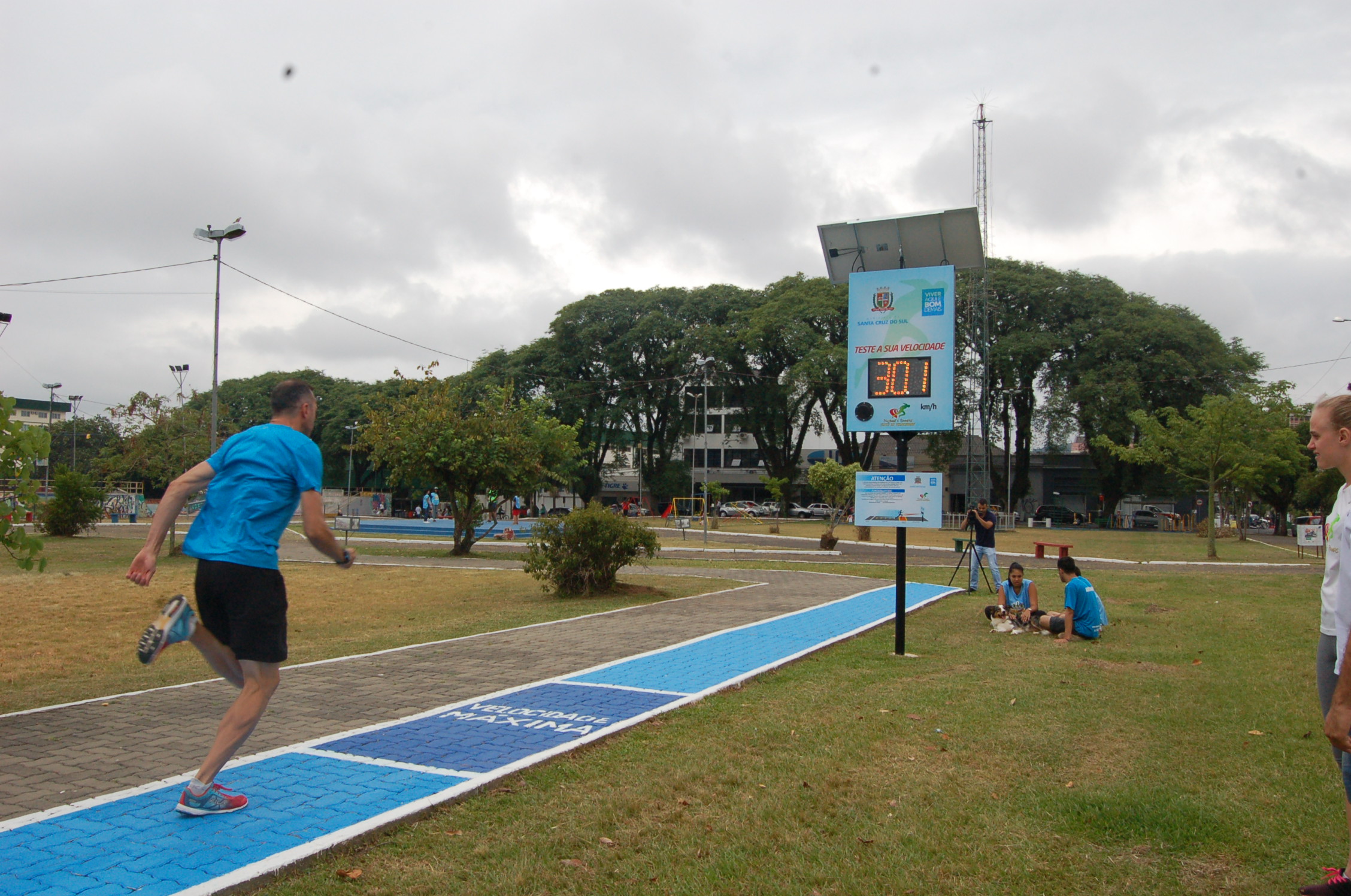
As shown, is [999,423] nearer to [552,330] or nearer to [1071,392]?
[1071,392]

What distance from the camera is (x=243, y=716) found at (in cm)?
397

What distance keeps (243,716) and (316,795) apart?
2.03ft

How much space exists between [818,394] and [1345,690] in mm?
50460

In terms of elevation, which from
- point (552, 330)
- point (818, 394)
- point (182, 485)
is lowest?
point (182, 485)

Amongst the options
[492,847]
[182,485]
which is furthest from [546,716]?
[182,485]

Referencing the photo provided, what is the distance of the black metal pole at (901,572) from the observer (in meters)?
8.76

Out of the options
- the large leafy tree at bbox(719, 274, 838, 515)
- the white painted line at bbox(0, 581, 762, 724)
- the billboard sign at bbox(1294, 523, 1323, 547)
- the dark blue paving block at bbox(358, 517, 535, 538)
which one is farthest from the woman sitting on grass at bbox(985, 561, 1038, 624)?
the large leafy tree at bbox(719, 274, 838, 515)

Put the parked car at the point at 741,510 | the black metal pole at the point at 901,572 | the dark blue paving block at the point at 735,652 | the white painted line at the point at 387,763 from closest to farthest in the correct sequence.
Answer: the white painted line at the point at 387,763
the dark blue paving block at the point at 735,652
the black metal pole at the point at 901,572
the parked car at the point at 741,510

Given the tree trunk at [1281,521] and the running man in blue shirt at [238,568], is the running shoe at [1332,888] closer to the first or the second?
the running man in blue shirt at [238,568]

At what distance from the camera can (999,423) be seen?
5572cm

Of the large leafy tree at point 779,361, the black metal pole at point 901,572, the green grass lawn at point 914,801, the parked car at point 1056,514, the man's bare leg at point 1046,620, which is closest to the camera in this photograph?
the green grass lawn at point 914,801

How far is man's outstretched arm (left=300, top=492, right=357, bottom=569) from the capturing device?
4008 mm

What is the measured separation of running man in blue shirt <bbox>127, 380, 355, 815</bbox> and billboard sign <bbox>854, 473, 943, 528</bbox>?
609cm

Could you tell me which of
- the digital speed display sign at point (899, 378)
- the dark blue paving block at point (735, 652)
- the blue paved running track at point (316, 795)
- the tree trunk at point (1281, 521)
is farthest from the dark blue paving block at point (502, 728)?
the tree trunk at point (1281, 521)
